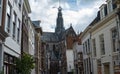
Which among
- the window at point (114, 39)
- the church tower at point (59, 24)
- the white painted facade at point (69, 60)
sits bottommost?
the white painted facade at point (69, 60)

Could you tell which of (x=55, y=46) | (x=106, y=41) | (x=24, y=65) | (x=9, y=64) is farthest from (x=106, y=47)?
(x=55, y=46)

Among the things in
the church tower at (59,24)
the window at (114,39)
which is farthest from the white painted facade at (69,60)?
the church tower at (59,24)

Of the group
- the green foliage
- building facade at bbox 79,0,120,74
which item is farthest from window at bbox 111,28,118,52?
the green foliage

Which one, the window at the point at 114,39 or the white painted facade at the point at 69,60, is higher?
the window at the point at 114,39

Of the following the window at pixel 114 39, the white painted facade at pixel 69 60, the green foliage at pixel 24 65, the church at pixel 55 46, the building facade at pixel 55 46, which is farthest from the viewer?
the building facade at pixel 55 46

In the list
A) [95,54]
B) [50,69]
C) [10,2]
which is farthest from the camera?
[50,69]

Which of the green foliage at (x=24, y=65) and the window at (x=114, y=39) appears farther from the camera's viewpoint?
the window at (x=114, y=39)

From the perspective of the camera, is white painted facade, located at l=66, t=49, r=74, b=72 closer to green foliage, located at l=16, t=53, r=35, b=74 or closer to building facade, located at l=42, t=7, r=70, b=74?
building facade, located at l=42, t=7, r=70, b=74

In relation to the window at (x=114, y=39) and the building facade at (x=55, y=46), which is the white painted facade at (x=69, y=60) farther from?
the window at (x=114, y=39)

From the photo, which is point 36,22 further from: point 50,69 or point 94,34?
point 50,69

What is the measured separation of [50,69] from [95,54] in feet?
243

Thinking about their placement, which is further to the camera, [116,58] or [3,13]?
[116,58]

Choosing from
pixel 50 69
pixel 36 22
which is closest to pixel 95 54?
pixel 36 22

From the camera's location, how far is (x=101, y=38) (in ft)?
88.6
